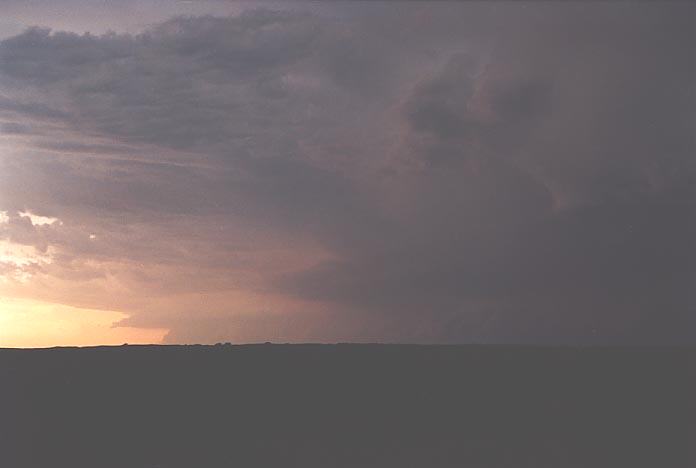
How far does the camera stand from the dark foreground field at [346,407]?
113 ft

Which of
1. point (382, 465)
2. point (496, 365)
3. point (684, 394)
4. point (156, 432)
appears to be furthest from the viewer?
point (496, 365)

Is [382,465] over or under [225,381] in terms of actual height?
under

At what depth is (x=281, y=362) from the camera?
4256 centimetres

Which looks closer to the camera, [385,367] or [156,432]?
[156,432]

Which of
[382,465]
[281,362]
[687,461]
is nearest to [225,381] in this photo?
[281,362]

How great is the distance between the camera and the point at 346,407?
125 ft

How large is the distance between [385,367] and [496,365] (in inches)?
201

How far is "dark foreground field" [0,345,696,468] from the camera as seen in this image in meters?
34.4

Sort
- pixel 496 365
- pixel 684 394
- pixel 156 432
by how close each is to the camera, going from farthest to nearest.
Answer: pixel 496 365 → pixel 684 394 → pixel 156 432

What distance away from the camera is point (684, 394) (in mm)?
39344

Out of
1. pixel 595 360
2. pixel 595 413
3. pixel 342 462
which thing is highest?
pixel 595 360

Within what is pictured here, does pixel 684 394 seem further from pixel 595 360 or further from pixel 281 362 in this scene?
pixel 281 362

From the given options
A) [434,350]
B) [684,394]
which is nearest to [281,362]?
[434,350]

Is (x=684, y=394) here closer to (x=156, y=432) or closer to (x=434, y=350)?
(x=434, y=350)
